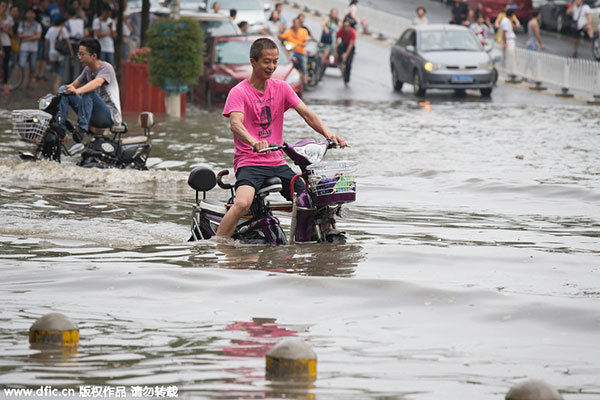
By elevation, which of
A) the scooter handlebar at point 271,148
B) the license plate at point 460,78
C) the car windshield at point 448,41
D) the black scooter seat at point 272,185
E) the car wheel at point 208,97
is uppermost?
the scooter handlebar at point 271,148

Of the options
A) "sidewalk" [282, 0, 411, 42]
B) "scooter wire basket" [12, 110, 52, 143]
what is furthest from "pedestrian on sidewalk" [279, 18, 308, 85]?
"scooter wire basket" [12, 110, 52, 143]

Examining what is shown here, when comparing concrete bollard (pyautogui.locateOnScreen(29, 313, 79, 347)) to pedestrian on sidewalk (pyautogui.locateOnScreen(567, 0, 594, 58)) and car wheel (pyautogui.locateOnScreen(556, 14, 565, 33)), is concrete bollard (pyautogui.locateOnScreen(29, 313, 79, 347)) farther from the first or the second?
car wheel (pyautogui.locateOnScreen(556, 14, 565, 33))

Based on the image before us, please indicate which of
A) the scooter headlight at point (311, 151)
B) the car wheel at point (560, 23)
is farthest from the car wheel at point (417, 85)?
the scooter headlight at point (311, 151)

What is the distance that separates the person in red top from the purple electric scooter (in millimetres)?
22810

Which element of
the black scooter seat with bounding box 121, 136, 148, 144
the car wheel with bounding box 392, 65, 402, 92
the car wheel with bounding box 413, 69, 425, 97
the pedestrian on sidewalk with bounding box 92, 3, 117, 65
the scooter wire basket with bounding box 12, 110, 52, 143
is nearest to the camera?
the scooter wire basket with bounding box 12, 110, 52, 143

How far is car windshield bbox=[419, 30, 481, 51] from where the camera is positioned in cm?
3038

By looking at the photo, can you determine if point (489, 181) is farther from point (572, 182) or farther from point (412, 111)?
point (412, 111)

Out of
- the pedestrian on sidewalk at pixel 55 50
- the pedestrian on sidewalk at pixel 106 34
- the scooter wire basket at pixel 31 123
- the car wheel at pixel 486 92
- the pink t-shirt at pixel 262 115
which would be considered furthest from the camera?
the car wheel at pixel 486 92

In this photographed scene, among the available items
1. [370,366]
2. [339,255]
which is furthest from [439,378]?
[339,255]

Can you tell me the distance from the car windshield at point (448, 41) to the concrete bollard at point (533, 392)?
2574 cm

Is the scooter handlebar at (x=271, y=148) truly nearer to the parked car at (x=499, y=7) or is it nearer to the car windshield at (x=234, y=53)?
the car windshield at (x=234, y=53)

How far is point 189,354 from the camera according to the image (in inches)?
240

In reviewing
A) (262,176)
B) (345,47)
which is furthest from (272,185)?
(345,47)

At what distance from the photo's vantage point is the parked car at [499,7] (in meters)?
44.0
